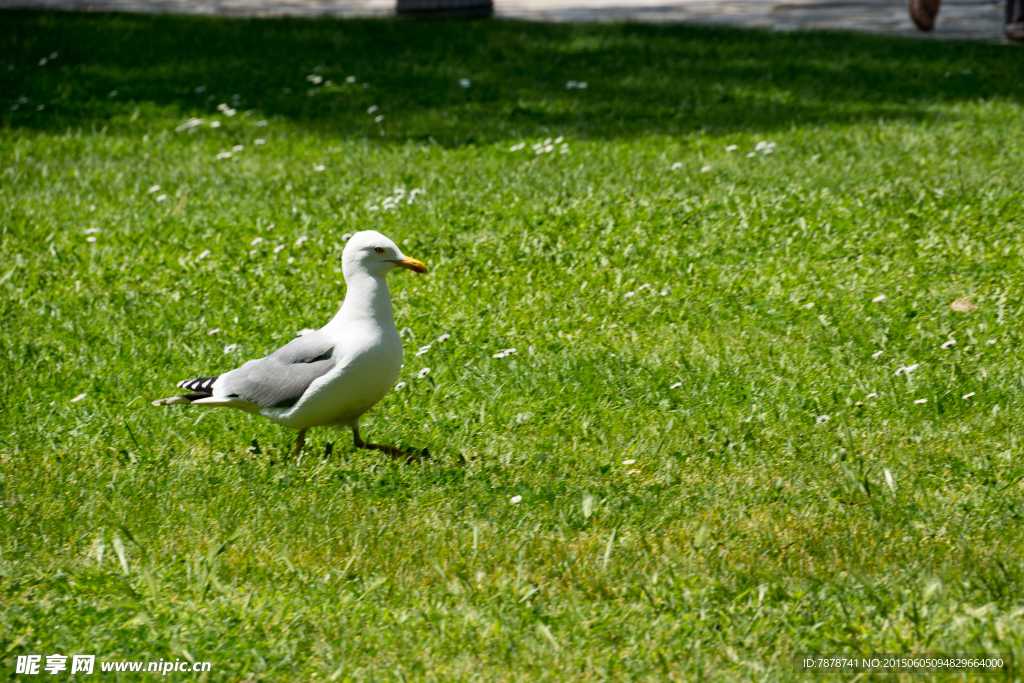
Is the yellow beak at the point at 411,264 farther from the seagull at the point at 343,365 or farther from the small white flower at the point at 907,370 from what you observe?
the small white flower at the point at 907,370

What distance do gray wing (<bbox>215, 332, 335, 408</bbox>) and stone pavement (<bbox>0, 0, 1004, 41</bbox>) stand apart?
1156cm

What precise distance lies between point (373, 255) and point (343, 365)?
44 cm

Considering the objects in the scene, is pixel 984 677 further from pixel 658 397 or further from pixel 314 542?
pixel 658 397

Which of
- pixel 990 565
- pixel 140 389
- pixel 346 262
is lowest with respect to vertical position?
pixel 140 389

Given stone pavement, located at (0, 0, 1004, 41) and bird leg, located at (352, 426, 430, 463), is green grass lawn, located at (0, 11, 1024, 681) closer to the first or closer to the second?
bird leg, located at (352, 426, 430, 463)

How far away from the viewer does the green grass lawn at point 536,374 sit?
10.5ft

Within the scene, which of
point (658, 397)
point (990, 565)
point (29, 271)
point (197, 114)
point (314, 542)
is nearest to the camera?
point (990, 565)

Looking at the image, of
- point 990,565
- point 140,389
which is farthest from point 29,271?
point 990,565

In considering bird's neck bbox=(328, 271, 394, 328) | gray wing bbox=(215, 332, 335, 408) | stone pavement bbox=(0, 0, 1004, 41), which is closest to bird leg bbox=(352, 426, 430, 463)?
gray wing bbox=(215, 332, 335, 408)

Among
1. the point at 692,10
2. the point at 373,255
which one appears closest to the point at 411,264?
the point at 373,255

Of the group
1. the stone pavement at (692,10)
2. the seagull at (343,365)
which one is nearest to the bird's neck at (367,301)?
the seagull at (343,365)

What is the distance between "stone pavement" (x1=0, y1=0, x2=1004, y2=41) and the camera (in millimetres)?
14719

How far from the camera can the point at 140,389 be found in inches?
212

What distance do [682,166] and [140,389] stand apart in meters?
4.56
